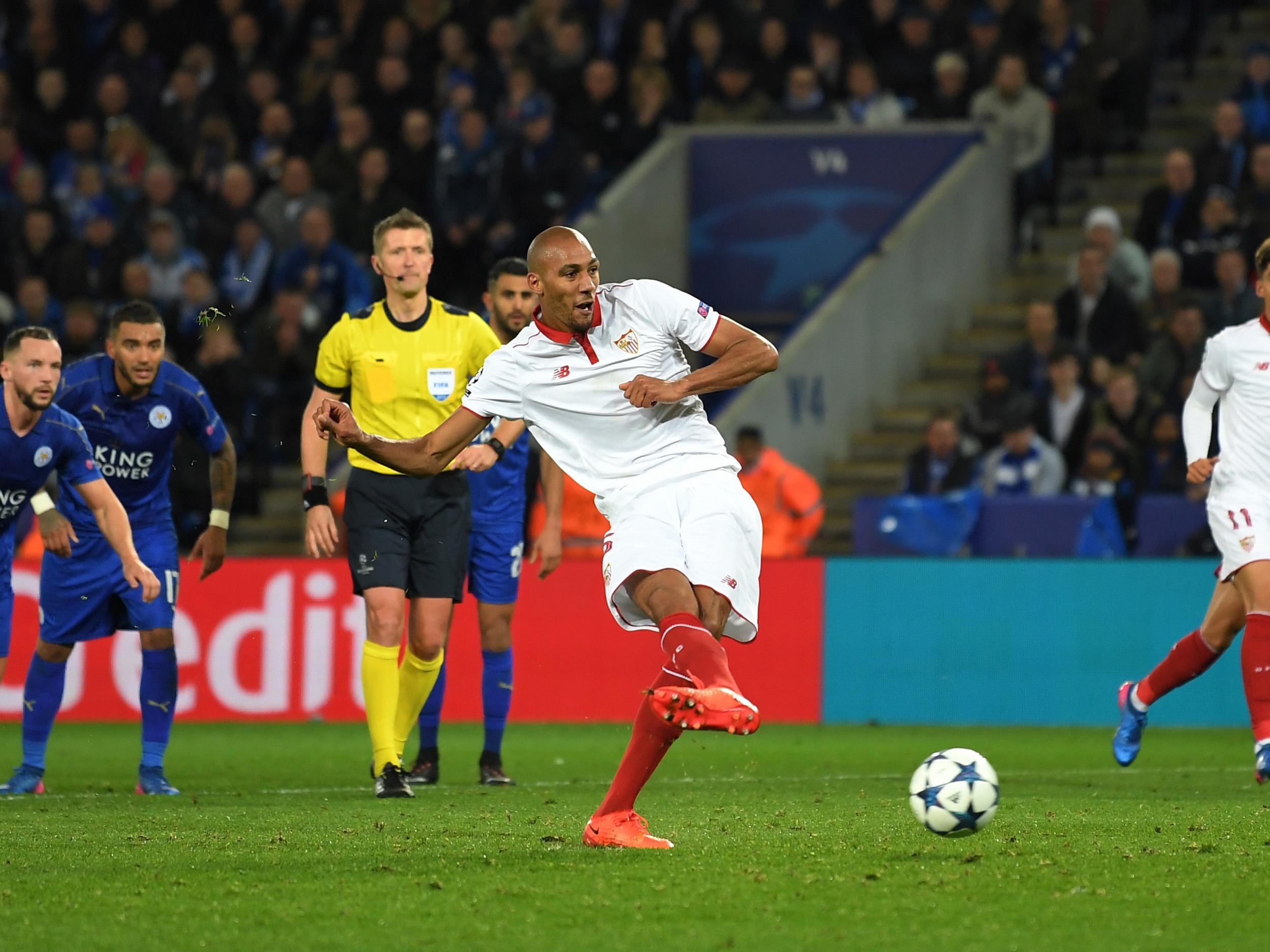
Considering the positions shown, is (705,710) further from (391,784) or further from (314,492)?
(314,492)

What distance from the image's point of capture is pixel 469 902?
5.33m

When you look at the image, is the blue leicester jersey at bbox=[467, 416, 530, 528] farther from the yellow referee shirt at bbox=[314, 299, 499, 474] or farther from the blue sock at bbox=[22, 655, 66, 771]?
the blue sock at bbox=[22, 655, 66, 771]

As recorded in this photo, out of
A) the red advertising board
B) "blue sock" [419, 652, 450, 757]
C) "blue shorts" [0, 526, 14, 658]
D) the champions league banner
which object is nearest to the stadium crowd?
the champions league banner

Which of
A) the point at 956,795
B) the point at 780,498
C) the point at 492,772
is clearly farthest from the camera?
the point at 780,498

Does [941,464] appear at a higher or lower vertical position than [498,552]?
higher

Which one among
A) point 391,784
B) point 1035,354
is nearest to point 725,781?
point 391,784

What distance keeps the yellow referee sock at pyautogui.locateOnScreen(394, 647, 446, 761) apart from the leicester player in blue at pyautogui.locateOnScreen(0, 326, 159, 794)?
3.86ft

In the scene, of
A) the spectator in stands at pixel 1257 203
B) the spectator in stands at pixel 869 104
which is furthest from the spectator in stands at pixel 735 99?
the spectator in stands at pixel 1257 203

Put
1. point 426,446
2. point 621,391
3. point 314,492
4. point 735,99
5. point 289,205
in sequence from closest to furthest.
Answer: point 621,391 < point 426,446 < point 314,492 < point 289,205 < point 735,99

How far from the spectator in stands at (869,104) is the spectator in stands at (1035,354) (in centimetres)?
344

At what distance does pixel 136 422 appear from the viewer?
9156mm

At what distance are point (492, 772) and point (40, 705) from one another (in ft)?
6.96

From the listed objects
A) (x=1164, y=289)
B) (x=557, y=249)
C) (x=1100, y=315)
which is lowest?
(x=557, y=249)

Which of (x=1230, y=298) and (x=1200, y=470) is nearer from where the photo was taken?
(x=1200, y=470)
